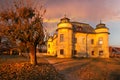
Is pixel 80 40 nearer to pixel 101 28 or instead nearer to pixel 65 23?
pixel 101 28

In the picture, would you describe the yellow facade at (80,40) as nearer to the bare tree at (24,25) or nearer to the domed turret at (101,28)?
the domed turret at (101,28)

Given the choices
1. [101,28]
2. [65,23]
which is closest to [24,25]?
[65,23]

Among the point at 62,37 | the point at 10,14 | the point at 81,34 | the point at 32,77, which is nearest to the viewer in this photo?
the point at 32,77

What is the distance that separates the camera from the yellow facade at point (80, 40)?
51188 millimetres

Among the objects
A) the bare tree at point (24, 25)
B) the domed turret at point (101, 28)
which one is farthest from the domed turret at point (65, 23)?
the bare tree at point (24, 25)

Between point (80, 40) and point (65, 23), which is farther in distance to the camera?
point (80, 40)

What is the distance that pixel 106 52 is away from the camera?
57.5 m

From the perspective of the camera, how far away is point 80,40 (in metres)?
55.7

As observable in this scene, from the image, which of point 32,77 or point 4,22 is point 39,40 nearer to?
point 4,22

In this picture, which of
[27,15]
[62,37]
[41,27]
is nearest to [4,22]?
[27,15]

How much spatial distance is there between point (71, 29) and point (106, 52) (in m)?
13.8

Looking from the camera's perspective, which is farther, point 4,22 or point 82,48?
point 82,48

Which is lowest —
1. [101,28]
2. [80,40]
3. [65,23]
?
[80,40]

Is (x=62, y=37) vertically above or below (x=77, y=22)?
below
